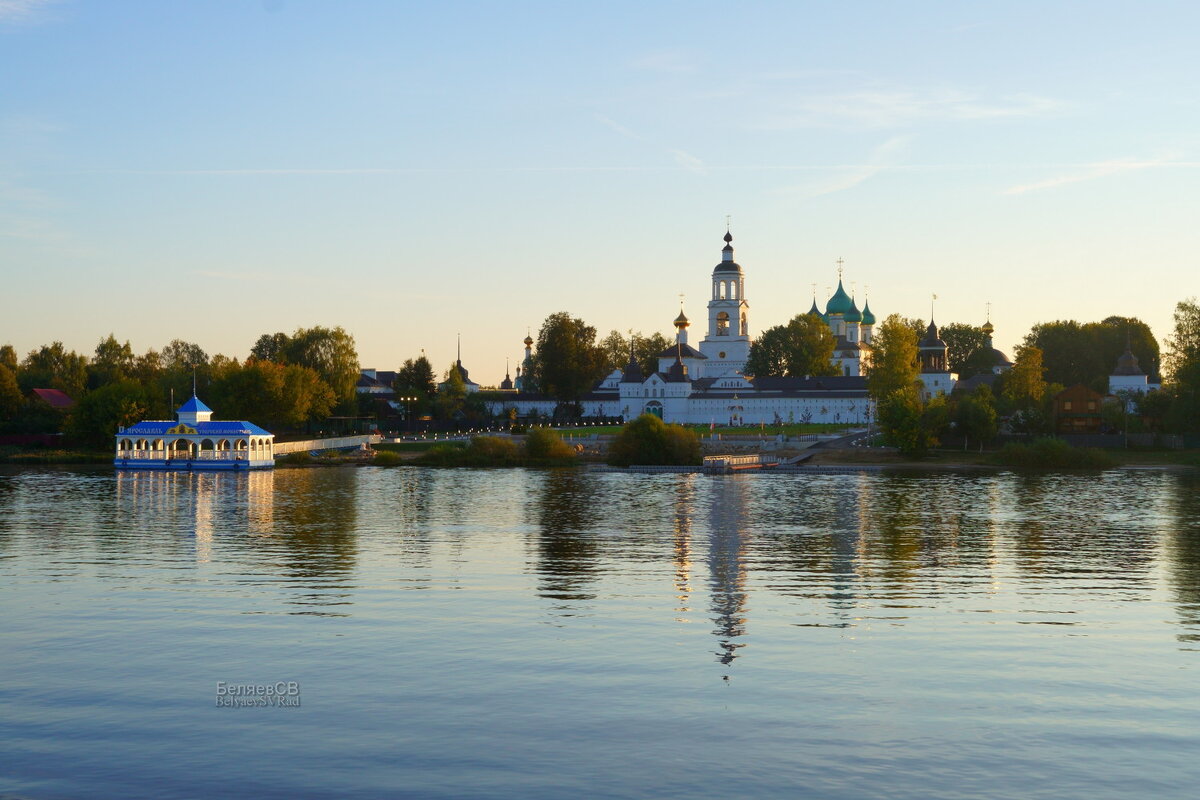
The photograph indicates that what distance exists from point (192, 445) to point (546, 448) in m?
26.9

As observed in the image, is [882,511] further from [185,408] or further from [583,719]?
[185,408]

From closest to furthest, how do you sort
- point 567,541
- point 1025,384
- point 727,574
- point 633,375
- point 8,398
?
point 727,574 < point 567,541 < point 8,398 < point 1025,384 < point 633,375

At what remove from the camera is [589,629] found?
23.8 m

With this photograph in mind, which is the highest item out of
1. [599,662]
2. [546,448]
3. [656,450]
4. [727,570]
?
[546,448]

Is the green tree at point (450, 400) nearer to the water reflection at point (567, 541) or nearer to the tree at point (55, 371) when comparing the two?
the tree at point (55, 371)

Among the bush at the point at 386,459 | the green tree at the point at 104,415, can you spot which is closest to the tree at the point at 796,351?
the bush at the point at 386,459

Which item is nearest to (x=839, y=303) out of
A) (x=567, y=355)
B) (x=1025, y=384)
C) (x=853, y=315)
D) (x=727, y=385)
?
(x=853, y=315)

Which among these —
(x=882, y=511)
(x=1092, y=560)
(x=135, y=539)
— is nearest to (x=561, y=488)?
(x=882, y=511)

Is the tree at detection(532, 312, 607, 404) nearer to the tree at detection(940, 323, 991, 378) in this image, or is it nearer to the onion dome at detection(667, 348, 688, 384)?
the onion dome at detection(667, 348, 688, 384)

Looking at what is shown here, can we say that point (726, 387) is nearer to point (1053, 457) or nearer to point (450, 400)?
point (450, 400)

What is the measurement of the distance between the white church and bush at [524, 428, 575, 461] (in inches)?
2081

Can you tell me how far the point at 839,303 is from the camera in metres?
195

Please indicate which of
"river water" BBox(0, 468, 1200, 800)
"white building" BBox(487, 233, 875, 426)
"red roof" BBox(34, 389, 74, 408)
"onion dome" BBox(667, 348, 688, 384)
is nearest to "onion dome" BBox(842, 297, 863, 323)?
"white building" BBox(487, 233, 875, 426)

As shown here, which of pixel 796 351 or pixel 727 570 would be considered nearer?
pixel 727 570
